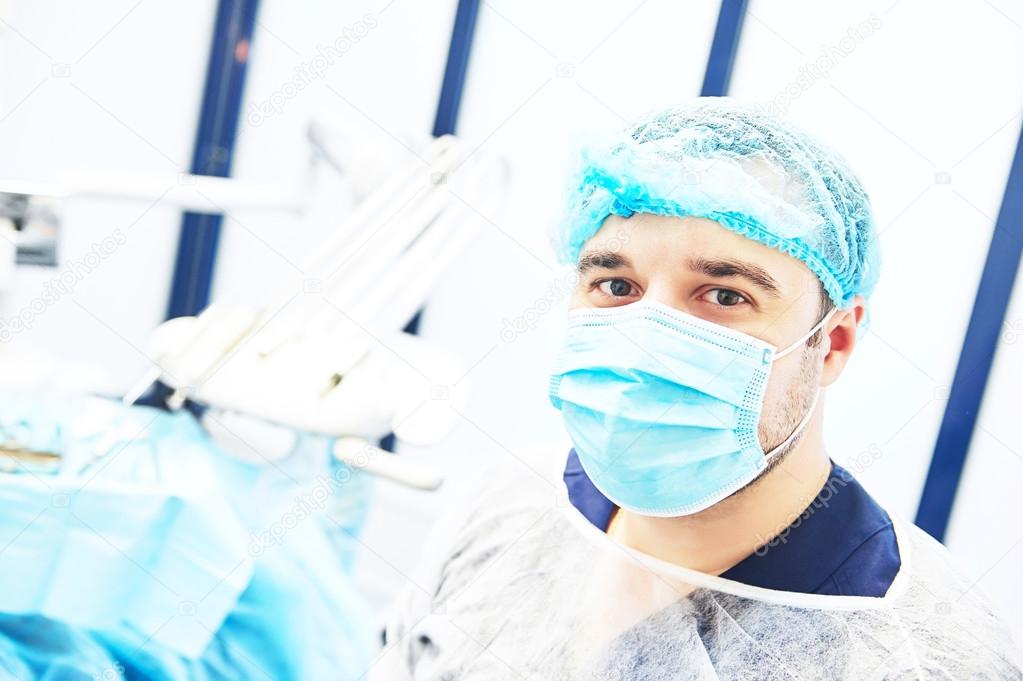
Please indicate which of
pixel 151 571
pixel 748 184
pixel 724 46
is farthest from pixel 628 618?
pixel 724 46

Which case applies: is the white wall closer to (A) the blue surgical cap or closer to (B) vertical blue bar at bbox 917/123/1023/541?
(B) vertical blue bar at bbox 917/123/1023/541

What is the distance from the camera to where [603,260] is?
109cm

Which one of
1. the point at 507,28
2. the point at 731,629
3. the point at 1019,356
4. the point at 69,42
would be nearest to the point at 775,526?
the point at 731,629

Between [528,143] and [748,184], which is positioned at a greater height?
[748,184]

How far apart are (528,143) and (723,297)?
181 centimetres

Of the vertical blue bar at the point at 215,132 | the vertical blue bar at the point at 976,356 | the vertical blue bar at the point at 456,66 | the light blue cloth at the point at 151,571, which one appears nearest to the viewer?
the light blue cloth at the point at 151,571

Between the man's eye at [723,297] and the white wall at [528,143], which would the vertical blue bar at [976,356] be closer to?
the white wall at [528,143]

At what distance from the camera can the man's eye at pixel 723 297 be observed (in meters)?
1.05

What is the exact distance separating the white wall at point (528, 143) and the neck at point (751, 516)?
109cm

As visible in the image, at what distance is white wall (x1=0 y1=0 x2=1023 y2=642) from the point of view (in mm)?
2025

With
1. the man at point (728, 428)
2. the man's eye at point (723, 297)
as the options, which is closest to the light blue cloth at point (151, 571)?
A: the man at point (728, 428)

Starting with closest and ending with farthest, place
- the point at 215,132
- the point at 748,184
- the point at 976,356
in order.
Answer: the point at 748,184, the point at 976,356, the point at 215,132

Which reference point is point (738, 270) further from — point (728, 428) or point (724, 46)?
point (724, 46)

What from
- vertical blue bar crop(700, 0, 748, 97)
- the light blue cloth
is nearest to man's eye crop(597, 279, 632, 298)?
the light blue cloth
